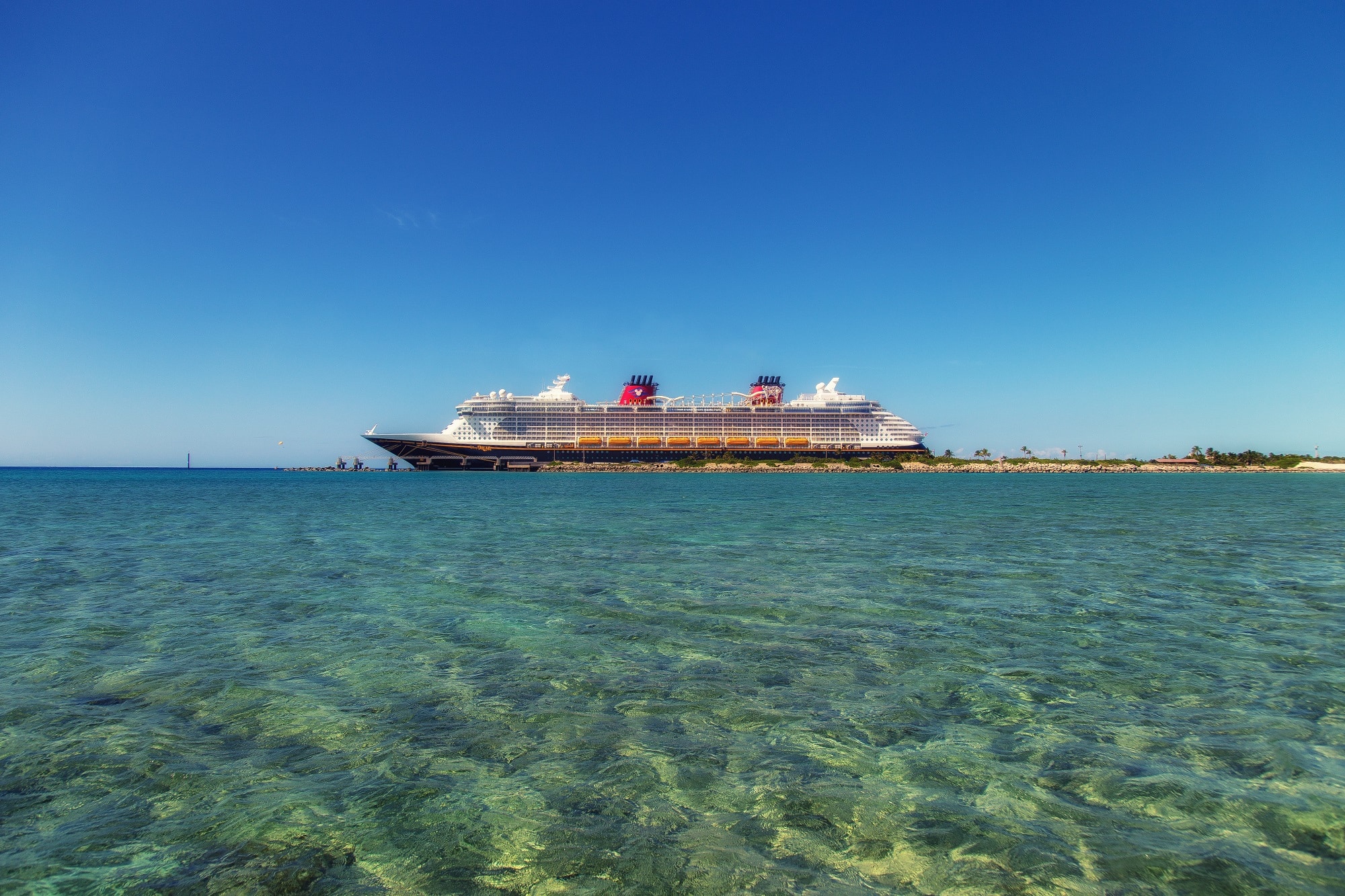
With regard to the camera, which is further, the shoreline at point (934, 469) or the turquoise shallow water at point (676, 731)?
the shoreline at point (934, 469)

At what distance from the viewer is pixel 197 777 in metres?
3.91

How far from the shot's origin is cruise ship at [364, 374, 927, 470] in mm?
93250

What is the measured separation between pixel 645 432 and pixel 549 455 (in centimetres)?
1406

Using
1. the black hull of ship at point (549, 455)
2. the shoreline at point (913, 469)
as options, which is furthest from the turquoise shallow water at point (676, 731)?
the black hull of ship at point (549, 455)

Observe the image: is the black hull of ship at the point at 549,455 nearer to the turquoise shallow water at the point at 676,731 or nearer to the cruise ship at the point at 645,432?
the cruise ship at the point at 645,432

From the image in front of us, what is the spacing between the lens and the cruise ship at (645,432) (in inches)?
3671

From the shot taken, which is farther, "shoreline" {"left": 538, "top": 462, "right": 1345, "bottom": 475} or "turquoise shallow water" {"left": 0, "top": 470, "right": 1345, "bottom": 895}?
"shoreline" {"left": 538, "top": 462, "right": 1345, "bottom": 475}

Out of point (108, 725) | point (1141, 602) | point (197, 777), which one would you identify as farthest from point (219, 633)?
point (1141, 602)

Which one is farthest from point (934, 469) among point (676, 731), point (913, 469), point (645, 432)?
point (676, 731)

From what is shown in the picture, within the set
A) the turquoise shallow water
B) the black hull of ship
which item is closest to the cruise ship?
the black hull of ship

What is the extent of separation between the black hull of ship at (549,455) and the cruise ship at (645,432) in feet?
0.37

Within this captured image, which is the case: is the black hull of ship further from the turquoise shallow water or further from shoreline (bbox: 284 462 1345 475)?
the turquoise shallow water

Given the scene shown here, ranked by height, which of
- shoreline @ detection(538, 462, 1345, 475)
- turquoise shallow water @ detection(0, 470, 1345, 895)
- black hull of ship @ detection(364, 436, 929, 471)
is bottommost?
turquoise shallow water @ detection(0, 470, 1345, 895)

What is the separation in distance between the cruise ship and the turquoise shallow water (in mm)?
82706
